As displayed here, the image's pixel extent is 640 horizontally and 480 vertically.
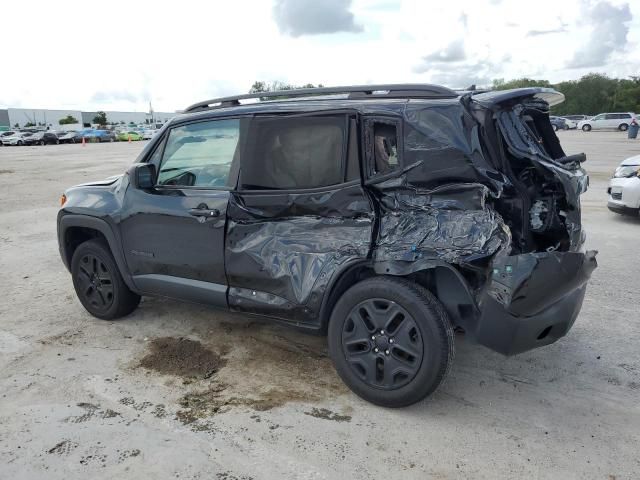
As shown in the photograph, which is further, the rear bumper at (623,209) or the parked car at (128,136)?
the parked car at (128,136)

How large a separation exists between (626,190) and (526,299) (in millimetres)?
6718

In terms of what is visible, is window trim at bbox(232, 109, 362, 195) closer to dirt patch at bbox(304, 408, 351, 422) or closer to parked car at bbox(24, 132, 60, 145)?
dirt patch at bbox(304, 408, 351, 422)

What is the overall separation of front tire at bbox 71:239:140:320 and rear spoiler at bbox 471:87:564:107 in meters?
3.25

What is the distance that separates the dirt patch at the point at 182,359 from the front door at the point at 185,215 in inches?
16.0

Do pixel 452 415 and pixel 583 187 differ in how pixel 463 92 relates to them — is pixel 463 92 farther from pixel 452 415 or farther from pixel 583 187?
pixel 452 415

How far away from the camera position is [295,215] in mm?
3467

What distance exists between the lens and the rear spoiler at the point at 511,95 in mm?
3133

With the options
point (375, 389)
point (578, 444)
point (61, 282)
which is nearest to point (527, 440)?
point (578, 444)

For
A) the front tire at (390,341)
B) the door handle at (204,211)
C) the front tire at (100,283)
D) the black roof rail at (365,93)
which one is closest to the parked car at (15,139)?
the front tire at (100,283)

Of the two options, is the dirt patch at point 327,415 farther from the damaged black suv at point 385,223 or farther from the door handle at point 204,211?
the door handle at point 204,211

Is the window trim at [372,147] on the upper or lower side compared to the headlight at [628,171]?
upper

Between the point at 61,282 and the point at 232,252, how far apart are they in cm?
314

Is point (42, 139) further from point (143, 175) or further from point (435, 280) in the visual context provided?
point (435, 280)

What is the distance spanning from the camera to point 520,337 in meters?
2.95
